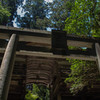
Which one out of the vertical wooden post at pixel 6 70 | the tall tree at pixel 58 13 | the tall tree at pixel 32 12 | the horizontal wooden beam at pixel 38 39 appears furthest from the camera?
the tall tree at pixel 32 12

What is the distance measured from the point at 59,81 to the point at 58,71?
72 cm

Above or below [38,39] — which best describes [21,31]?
above

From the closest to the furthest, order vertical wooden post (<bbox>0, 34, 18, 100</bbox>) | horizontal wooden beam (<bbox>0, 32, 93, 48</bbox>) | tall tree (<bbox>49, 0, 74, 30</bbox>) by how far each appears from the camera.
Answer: vertical wooden post (<bbox>0, 34, 18, 100</bbox>), horizontal wooden beam (<bbox>0, 32, 93, 48</bbox>), tall tree (<bbox>49, 0, 74, 30</bbox>)

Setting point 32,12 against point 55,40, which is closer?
point 55,40

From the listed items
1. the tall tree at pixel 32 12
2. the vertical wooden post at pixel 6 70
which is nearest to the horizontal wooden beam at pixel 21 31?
the vertical wooden post at pixel 6 70

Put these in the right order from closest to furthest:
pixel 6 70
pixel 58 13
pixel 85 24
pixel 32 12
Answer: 1. pixel 6 70
2. pixel 85 24
3. pixel 58 13
4. pixel 32 12

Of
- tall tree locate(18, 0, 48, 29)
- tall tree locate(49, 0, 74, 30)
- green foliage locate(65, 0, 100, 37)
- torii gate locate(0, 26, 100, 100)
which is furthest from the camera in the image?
tall tree locate(18, 0, 48, 29)

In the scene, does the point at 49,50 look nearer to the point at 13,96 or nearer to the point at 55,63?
the point at 55,63

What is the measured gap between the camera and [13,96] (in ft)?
28.8

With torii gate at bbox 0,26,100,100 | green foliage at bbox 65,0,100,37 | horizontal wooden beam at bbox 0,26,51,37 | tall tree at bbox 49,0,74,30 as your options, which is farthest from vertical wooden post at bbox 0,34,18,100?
tall tree at bbox 49,0,74,30

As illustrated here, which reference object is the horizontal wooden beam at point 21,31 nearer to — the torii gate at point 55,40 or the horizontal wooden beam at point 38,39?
the torii gate at point 55,40

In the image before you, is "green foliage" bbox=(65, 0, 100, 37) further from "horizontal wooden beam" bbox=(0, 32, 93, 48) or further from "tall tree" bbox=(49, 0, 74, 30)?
"tall tree" bbox=(49, 0, 74, 30)

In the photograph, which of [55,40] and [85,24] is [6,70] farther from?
[85,24]

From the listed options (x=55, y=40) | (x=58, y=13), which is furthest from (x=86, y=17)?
(x=58, y=13)
